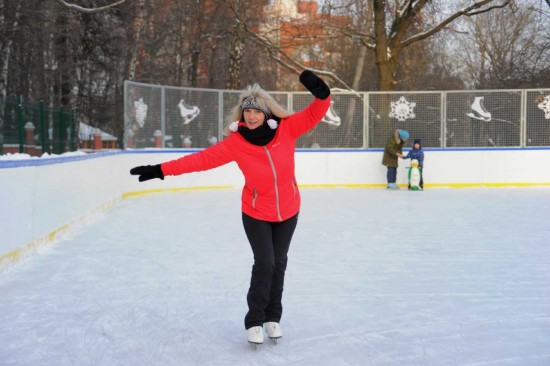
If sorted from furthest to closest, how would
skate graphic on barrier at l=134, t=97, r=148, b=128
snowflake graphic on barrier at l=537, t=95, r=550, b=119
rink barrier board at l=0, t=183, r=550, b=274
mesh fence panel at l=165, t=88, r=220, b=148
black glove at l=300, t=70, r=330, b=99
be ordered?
1. snowflake graphic on barrier at l=537, t=95, r=550, b=119
2. mesh fence panel at l=165, t=88, r=220, b=148
3. skate graphic on barrier at l=134, t=97, r=148, b=128
4. rink barrier board at l=0, t=183, r=550, b=274
5. black glove at l=300, t=70, r=330, b=99

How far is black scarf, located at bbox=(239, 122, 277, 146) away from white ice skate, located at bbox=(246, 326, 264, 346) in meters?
0.94

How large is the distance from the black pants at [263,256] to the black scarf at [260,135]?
0.40 m

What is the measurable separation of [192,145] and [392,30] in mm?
8775

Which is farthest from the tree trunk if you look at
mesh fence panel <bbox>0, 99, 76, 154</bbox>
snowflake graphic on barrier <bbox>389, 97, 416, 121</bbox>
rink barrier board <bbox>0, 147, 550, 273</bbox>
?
mesh fence panel <bbox>0, 99, 76, 154</bbox>

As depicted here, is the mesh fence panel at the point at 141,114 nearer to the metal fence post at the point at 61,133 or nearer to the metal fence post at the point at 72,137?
the metal fence post at the point at 72,137

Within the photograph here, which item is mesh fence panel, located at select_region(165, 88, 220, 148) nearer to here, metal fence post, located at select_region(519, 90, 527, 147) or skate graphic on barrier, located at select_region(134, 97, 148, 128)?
skate graphic on barrier, located at select_region(134, 97, 148, 128)

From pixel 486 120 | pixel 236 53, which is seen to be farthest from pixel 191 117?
pixel 486 120

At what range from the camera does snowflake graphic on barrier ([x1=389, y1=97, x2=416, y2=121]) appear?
16047mm

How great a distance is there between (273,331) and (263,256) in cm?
42

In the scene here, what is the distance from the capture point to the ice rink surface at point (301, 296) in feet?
11.6

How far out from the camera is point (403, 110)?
1605cm

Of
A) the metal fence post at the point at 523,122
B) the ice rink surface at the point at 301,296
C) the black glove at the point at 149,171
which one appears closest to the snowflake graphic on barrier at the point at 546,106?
the metal fence post at the point at 523,122

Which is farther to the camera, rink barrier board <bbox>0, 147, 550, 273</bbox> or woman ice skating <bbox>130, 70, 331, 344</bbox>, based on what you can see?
rink barrier board <bbox>0, 147, 550, 273</bbox>

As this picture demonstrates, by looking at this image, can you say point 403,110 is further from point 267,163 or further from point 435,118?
point 267,163
